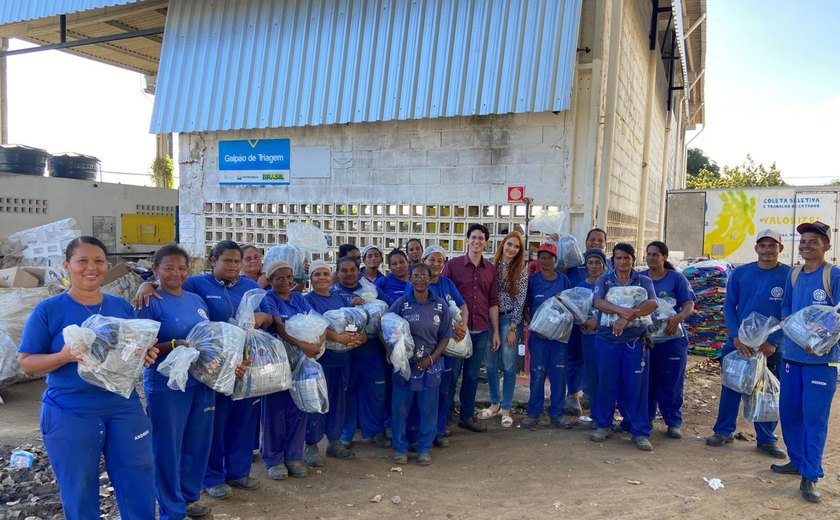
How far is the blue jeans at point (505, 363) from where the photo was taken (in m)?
5.24

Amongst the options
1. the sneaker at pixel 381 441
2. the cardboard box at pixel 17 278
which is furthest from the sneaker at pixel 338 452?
the cardboard box at pixel 17 278

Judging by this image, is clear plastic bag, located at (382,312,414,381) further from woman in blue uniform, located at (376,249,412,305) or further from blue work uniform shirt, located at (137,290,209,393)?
blue work uniform shirt, located at (137,290,209,393)

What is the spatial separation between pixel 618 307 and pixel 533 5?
4.16 meters

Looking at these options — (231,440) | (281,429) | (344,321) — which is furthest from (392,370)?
(231,440)

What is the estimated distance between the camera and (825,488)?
158 inches

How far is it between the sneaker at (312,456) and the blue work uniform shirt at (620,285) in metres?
2.47

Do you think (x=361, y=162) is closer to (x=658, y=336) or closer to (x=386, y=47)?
(x=386, y=47)

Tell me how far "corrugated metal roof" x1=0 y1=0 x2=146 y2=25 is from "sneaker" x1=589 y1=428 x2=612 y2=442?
8575 mm

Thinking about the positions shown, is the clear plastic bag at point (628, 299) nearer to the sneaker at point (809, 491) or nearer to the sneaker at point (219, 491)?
the sneaker at point (809, 491)

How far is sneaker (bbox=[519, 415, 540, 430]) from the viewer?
5.27 metres

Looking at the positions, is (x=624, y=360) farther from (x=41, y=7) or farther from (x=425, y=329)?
(x=41, y=7)

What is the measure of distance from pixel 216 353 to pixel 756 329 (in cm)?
389

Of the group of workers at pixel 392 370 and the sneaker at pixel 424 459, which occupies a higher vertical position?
the group of workers at pixel 392 370

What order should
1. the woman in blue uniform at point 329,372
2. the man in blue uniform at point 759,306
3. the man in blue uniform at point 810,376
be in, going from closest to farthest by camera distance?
the man in blue uniform at point 810,376 → the woman in blue uniform at point 329,372 → the man in blue uniform at point 759,306
